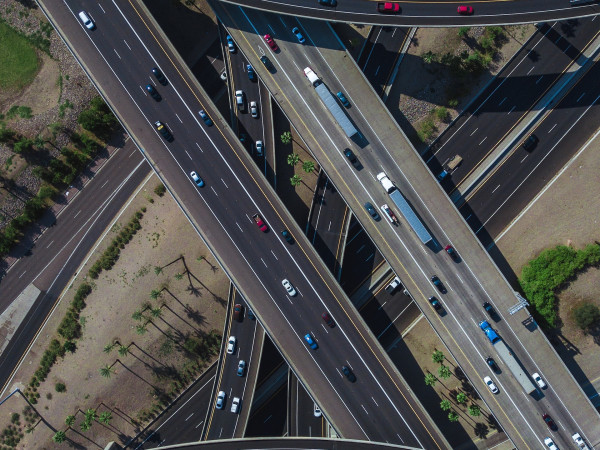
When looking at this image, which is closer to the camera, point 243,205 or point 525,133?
point 243,205

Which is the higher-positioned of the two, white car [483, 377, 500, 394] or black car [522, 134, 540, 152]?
black car [522, 134, 540, 152]

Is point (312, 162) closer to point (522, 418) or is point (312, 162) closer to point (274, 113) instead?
point (274, 113)

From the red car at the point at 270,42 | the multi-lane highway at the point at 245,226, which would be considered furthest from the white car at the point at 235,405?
the red car at the point at 270,42

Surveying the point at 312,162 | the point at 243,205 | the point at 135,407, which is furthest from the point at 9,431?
the point at 312,162

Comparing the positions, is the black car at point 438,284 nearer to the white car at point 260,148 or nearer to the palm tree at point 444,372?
the palm tree at point 444,372

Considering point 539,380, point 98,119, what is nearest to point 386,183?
point 539,380

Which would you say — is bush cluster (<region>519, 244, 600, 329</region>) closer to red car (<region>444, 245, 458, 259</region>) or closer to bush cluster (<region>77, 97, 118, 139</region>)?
red car (<region>444, 245, 458, 259</region>)

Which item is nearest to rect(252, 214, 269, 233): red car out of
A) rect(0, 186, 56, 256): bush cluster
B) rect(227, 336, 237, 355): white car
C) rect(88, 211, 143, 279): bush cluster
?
rect(227, 336, 237, 355): white car
